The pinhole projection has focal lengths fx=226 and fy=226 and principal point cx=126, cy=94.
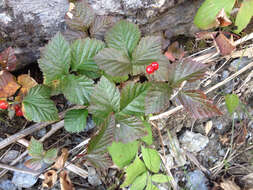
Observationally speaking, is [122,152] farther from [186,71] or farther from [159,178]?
[186,71]

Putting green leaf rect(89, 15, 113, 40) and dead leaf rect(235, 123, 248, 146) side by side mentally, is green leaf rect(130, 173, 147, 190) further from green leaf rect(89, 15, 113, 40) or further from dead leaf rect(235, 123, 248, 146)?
green leaf rect(89, 15, 113, 40)

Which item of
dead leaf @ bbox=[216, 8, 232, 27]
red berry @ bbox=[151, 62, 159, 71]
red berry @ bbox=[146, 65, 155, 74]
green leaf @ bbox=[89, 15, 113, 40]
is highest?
dead leaf @ bbox=[216, 8, 232, 27]

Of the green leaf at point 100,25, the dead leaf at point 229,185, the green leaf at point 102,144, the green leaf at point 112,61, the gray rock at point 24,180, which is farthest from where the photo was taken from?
the dead leaf at point 229,185

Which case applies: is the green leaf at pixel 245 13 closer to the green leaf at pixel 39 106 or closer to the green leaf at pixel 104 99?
the green leaf at pixel 104 99

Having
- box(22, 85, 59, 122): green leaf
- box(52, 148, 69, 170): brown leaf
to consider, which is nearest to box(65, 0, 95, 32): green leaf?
box(22, 85, 59, 122): green leaf

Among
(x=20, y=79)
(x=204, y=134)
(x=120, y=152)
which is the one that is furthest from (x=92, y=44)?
(x=204, y=134)

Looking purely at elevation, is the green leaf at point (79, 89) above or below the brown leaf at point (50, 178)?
above

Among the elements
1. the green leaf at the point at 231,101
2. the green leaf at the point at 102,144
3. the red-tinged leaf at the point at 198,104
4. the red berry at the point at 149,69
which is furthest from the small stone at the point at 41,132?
the green leaf at the point at 231,101

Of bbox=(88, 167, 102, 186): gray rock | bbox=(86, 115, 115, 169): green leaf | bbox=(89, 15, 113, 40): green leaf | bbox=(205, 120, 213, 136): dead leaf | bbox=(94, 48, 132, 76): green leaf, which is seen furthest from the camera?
bbox=(205, 120, 213, 136): dead leaf
